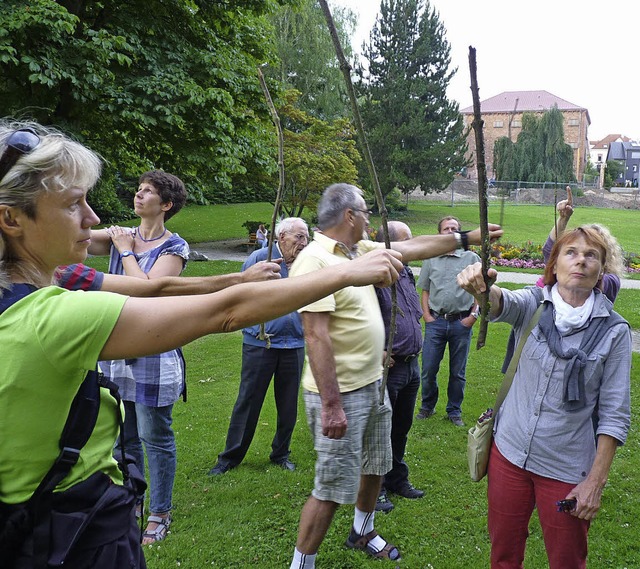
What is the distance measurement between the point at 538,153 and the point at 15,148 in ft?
6.75

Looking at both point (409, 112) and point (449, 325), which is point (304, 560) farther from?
point (409, 112)

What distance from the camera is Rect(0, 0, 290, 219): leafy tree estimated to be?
11.1m

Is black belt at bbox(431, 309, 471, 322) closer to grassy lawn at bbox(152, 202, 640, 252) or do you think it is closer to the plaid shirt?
the plaid shirt

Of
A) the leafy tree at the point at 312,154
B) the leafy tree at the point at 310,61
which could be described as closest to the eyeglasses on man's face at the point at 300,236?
the leafy tree at the point at 312,154

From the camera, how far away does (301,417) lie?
6453mm

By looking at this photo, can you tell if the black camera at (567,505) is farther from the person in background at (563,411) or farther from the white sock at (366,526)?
the white sock at (366,526)

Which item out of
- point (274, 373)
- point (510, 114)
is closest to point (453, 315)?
point (274, 373)

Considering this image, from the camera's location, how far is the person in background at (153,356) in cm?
357

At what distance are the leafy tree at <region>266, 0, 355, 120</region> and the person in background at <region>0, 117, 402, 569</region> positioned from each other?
87.0ft

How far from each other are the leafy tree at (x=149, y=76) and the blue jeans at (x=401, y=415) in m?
8.65

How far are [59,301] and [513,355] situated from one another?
2.32m

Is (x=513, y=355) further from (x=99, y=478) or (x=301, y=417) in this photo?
(x=301, y=417)

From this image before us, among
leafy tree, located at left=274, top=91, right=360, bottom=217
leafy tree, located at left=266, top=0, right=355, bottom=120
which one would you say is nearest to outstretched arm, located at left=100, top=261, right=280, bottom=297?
leafy tree, located at left=274, top=91, right=360, bottom=217

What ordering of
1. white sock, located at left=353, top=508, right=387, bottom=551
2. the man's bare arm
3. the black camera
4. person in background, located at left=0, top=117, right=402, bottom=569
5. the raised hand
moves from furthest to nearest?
white sock, located at left=353, top=508, right=387, bottom=551 → the man's bare arm → the black camera → the raised hand → person in background, located at left=0, top=117, right=402, bottom=569
